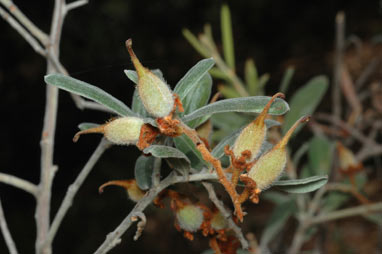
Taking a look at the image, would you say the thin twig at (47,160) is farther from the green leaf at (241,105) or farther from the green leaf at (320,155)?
the green leaf at (320,155)

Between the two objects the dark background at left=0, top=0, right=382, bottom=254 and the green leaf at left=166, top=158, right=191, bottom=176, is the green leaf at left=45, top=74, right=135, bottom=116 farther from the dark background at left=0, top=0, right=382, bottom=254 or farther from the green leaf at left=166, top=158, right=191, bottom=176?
the dark background at left=0, top=0, right=382, bottom=254

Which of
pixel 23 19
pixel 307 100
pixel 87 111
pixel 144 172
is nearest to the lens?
pixel 144 172

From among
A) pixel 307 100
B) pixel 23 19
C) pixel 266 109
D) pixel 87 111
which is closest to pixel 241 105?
pixel 266 109

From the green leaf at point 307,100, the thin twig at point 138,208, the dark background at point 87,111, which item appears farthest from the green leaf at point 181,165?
A: the dark background at point 87,111

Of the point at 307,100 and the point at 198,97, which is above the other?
the point at 198,97

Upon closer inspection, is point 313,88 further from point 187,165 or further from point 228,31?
point 187,165

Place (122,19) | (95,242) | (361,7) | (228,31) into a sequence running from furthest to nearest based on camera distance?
(361,7), (122,19), (95,242), (228,31)

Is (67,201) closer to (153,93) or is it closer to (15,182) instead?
(15,182)

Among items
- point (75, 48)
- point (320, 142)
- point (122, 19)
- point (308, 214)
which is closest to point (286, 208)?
point (308, 214)
